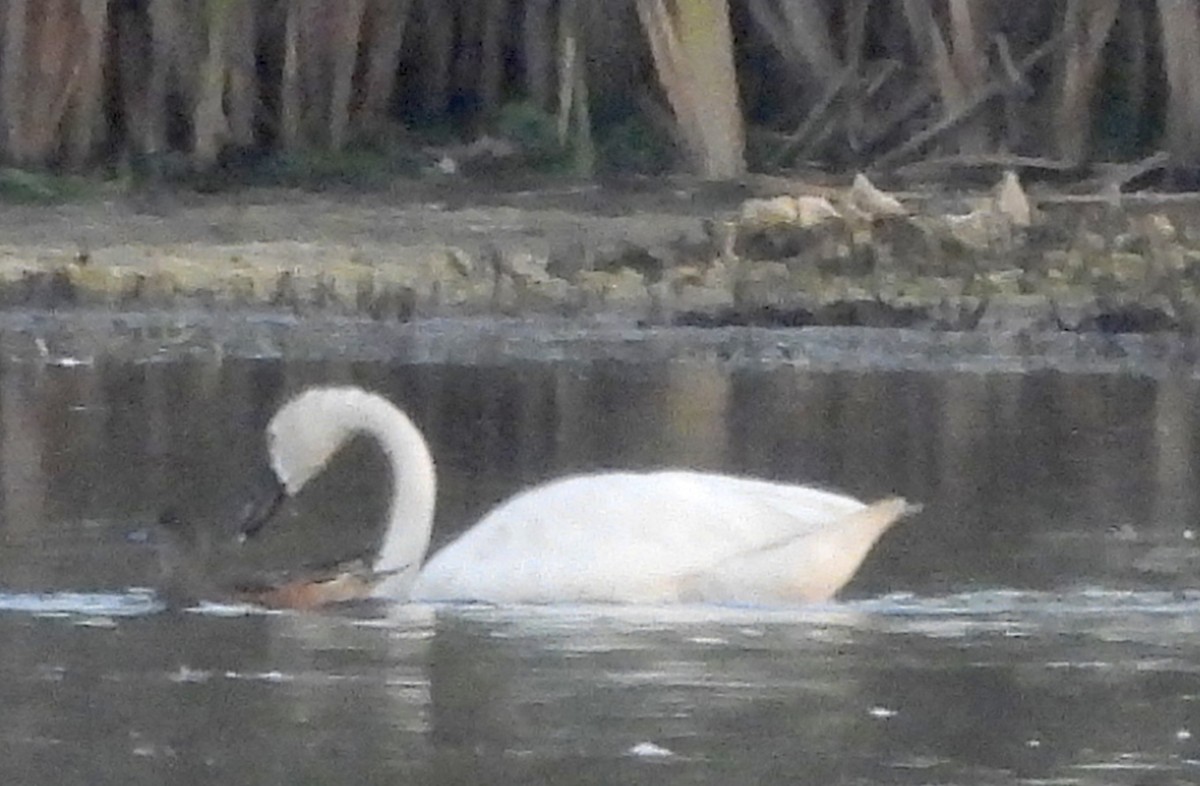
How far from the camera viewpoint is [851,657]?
667 centimetres

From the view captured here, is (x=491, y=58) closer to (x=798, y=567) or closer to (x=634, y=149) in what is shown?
(x=634, y=149)

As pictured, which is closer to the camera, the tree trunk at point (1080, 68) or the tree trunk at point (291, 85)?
the tree trunk at point (1080, 68)

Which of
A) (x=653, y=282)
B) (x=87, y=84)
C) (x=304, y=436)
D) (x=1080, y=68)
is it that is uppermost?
(x=1080, y=68)

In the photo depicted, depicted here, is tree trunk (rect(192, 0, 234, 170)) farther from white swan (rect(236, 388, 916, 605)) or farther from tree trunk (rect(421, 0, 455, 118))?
white swan (rect(236, 388, 916, 605))

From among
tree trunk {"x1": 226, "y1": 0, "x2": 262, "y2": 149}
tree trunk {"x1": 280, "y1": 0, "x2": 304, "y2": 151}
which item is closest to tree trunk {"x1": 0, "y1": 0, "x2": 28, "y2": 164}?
tree trunk {"x1": 226, "y1": 0, "x2": 262, "y2": 149}

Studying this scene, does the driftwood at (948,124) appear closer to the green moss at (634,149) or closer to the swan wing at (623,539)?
the green moss at (634,149)

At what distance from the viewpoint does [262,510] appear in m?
7.91

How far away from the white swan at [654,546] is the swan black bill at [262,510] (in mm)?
380

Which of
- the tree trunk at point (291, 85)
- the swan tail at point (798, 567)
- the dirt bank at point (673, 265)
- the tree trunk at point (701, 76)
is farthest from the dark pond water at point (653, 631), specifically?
the tree trunk at point (291, 85)

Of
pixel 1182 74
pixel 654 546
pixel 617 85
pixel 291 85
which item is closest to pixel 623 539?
pixel 654 546

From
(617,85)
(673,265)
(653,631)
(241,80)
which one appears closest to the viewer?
(653,631)

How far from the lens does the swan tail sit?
286 inches

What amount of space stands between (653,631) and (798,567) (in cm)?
38

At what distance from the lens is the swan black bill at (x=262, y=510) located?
311 inches
